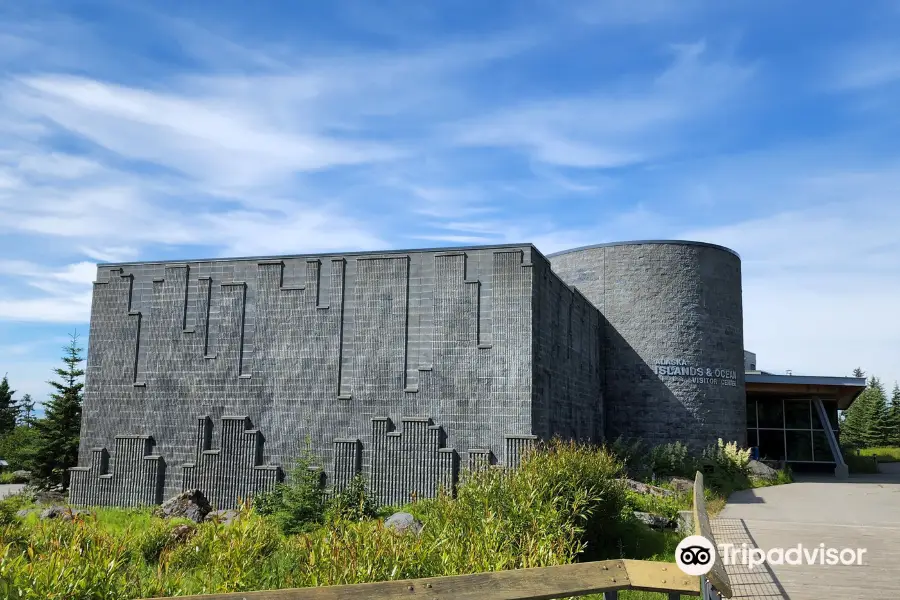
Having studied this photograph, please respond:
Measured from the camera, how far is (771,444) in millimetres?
36594

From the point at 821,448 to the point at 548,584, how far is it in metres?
36.0

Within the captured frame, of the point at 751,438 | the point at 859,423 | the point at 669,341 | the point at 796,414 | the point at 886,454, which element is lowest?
the point at 886,454

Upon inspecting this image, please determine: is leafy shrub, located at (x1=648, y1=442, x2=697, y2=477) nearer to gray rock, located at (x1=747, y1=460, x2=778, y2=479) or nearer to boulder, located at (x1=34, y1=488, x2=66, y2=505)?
gray rock, located at (x1=747, y1=460, x2=778, y2=479)

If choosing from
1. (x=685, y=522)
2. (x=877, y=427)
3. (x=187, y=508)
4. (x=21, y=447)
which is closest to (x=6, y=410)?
(x=21, y=447)

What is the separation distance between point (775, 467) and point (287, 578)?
2906cm

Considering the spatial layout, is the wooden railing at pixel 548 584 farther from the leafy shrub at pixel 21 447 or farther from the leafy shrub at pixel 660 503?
the leafy shrub at pixel 21 447

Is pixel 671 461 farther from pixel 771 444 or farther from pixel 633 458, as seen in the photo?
pixel 771 444

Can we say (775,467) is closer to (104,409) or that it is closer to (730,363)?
(730,363)

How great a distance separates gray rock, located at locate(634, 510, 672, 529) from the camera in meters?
15.9

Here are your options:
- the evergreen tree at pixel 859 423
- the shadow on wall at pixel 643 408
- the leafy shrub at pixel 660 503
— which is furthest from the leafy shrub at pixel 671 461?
the evergreen tree at pixel 859 423

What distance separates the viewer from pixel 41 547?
8164 mm

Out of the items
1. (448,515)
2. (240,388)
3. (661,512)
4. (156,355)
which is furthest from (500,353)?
(156,355)

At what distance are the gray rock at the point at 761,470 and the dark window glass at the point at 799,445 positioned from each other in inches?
332

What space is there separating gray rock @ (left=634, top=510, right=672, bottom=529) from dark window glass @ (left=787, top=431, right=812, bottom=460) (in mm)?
23390
